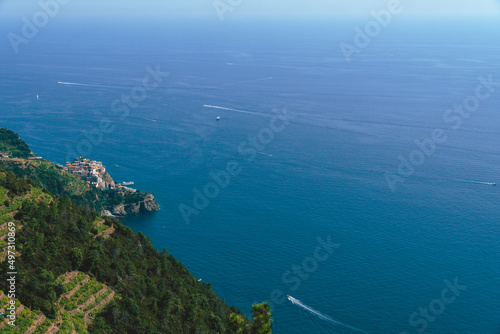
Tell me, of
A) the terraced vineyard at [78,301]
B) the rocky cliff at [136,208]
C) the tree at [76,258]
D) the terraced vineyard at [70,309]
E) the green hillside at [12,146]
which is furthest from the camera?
the green hillside at [12,146]

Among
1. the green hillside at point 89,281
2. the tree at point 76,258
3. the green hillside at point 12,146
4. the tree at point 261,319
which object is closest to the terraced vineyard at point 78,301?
the green hillside at point 89,281

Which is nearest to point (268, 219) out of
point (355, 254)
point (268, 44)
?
point (355, 254)

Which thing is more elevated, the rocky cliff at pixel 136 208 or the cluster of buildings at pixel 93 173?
the cluster of buildings at pixel 93 173

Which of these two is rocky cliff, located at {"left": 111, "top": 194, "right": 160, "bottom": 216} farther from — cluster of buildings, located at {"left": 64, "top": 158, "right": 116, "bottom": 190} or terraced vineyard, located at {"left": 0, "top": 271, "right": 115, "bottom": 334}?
terraced vineyard, located at {"left": 0, "top": 271, "right": 115, "bottom": 334}

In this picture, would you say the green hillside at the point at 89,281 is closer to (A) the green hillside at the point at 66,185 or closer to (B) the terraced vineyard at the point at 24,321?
(B) the terraced vineyard at the point at 24,321

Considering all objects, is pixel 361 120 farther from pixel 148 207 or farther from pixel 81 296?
pixel 81 296

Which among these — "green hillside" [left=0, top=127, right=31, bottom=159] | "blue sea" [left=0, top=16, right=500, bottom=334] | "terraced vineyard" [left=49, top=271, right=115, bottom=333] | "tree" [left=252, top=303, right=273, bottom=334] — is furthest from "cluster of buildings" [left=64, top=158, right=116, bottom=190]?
"tree" [left=252, top=303, right=273, bottom=334]
